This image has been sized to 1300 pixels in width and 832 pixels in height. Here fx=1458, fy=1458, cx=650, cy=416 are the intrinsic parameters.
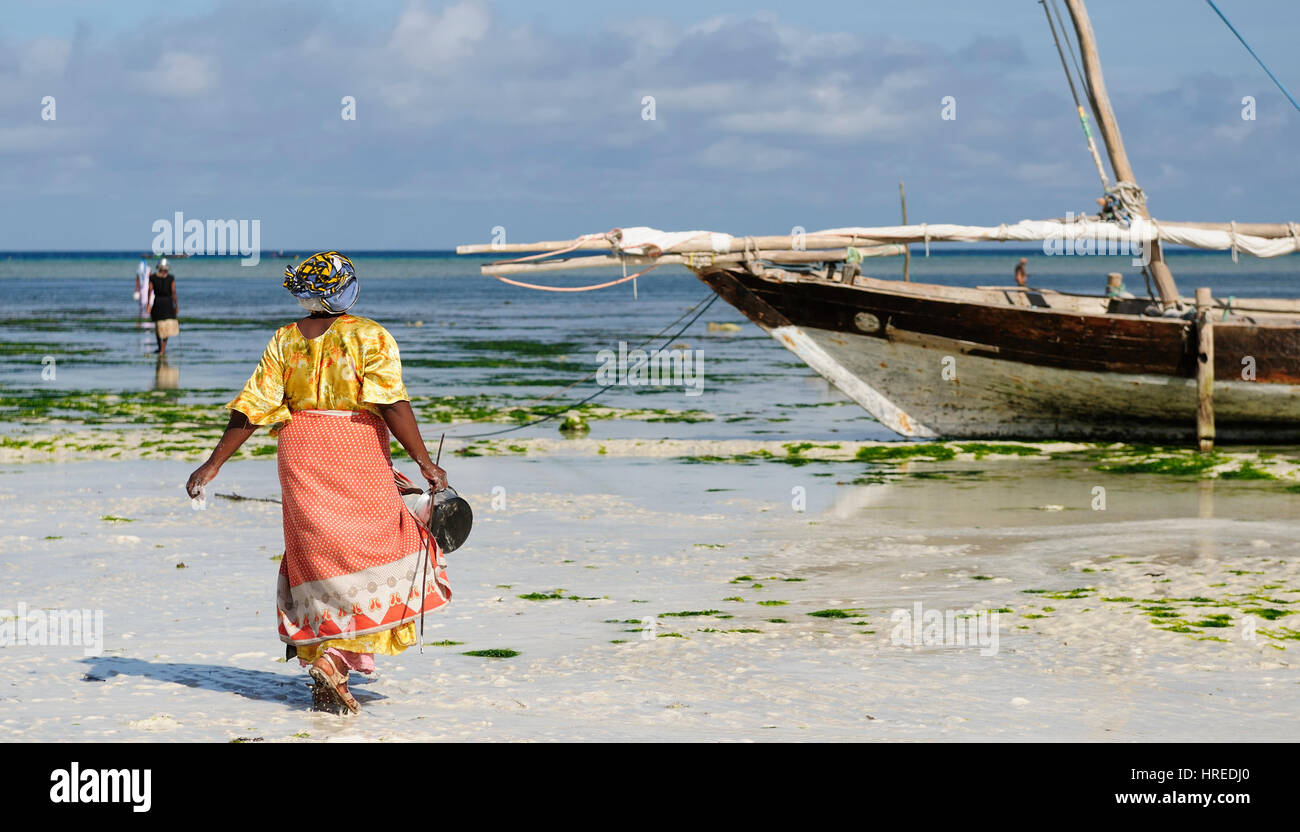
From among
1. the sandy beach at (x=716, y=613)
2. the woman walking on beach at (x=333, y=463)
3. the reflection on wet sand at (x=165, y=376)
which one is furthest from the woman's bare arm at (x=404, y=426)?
the reflection on wet sand at (x=165, y=376)

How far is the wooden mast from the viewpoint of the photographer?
626 inches

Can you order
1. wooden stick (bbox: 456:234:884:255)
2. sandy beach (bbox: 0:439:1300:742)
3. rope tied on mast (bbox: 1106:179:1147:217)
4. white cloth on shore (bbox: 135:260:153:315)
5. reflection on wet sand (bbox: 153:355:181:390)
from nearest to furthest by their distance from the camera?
1. sandy beach (bbox: 0:439:1300:742)
2. wooden stick (bbox: 456:234:884:255)
3. rope tied on mast (bbox: 1106:179:1147:217)
4. reflection on wet sand (bbox: 153:355:181:390)
5. white cloth on shore (bbox: 135:260:153:315)

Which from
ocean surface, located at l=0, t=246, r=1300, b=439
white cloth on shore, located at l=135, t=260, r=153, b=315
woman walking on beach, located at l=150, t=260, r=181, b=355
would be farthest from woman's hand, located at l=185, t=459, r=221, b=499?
white cloth on shore, located at l=135, t=260, r=153, b=315

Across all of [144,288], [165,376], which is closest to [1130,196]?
[165,376]

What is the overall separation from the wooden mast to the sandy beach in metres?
4.13

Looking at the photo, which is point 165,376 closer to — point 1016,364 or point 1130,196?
point 1016,364

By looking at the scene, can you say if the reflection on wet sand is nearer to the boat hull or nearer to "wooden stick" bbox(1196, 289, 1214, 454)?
the boat hull

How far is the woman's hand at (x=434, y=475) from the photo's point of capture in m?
5.32

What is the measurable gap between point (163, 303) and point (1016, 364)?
16.7m

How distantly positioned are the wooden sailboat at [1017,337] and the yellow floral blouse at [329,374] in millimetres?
8494

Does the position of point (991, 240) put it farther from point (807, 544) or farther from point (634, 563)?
point (634, 563)

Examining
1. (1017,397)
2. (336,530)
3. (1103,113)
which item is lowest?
(336,530)

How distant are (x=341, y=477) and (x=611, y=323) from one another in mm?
39928

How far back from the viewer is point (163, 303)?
25906mm
